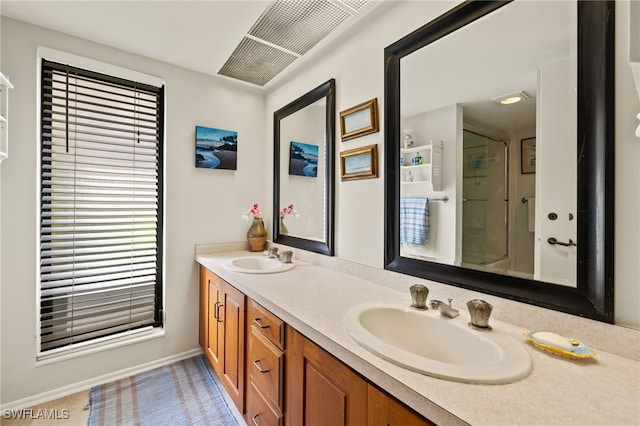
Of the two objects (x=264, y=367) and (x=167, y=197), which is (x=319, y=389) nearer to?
(x=264, y=367)

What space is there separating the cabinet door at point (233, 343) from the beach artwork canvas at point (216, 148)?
1.09m

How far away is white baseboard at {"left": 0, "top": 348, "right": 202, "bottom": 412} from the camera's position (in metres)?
1.65

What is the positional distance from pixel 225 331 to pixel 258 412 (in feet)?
1.77

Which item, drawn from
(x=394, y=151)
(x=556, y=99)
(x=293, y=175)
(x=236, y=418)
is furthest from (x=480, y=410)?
(x=293, y=175)

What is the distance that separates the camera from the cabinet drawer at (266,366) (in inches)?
45.3

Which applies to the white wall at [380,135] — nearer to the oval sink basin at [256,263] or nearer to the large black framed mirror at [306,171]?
the large black framed mirror at [306,171]

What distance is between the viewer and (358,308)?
1093 millimetres

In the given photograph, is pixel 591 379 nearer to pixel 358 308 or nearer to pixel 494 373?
pixel 494 373

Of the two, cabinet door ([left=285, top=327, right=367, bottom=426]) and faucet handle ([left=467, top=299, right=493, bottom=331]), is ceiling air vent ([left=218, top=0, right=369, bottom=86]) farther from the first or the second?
cabinet door ([left=285, top=327, right=367, bottom=426])

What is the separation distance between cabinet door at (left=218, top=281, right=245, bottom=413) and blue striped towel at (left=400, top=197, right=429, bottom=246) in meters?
0.93

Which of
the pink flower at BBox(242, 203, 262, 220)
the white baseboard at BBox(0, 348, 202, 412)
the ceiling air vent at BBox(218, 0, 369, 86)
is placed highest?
the ceiling air vent at BBox(218, 0, 369, 86)

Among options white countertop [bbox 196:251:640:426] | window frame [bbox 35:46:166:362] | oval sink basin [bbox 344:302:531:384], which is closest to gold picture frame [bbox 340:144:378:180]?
oval sink basin [bbox 344:302:531:384]

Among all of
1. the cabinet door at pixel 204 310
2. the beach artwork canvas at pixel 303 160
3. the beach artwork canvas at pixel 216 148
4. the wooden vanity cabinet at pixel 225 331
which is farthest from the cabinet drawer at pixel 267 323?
the beach artwork canvas at pixel 216 148

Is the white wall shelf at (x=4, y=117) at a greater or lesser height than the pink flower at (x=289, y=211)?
greater
